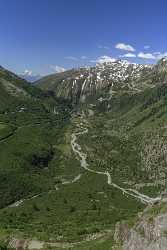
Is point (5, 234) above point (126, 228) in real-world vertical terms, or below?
below

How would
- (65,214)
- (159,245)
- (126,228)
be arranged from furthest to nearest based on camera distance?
(65,214) → (126,228) → (159,245)

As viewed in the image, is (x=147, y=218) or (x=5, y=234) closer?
(x=147, y=218)

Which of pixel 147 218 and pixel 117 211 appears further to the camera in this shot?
pixel 117 211

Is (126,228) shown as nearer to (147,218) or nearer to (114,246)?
(114,246)

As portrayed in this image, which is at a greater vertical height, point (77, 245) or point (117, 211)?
point (77, 245)

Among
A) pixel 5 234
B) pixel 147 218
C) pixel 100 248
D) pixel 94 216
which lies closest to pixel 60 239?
pixel 5 234

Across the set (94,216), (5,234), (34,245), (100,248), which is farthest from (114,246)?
(94,216)

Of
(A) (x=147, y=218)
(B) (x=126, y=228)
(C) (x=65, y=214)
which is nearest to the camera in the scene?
(A) (x=147, y=218)

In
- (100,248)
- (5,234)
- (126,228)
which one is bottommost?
(5,234)

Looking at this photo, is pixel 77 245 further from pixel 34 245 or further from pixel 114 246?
pixel 114 246
